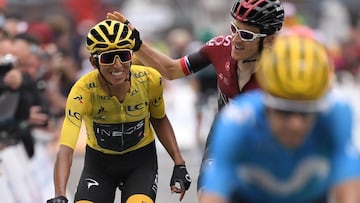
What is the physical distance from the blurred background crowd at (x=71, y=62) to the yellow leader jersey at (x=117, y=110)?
2.49 m

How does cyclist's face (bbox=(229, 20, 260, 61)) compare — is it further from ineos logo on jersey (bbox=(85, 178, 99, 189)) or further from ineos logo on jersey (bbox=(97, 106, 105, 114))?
ineos logo on jersey (bbox=(85, 178, 99, 189))

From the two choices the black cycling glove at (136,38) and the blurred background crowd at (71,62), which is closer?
the black cycling glove at (136,38)

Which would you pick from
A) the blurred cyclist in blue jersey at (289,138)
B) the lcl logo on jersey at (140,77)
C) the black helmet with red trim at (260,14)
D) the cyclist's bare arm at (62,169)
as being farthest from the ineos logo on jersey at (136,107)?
the blurred cyclist in blue jersey at (289,138)

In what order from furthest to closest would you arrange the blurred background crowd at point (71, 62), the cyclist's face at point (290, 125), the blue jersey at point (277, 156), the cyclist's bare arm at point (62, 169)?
the blurred background crowd at point (71, 62), the cyclist's bare arm at point (62, 169), the blue jersey at point (277, 156), the cyclist's face at point (290, 125)

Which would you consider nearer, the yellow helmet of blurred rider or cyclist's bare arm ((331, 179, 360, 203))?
the yellow helmet of blurred rider

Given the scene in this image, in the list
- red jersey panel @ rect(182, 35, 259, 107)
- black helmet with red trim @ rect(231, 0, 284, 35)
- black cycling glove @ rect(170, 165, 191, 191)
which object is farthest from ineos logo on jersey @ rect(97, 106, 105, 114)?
black helmet with red trim @ rect(231, 0, 284, 35)

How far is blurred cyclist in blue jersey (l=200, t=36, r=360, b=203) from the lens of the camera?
15.3 feet

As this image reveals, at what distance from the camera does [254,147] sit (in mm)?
4871

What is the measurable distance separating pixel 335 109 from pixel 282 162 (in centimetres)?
33

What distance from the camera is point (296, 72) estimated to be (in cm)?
466

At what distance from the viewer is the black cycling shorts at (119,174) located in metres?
7.60

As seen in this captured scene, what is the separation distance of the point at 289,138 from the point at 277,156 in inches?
6.8

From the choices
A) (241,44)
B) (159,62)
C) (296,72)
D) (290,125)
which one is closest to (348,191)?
(290,125)

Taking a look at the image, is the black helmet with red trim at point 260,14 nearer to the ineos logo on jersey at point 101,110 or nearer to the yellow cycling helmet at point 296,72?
the ineos logo on jersey at point 101,110
